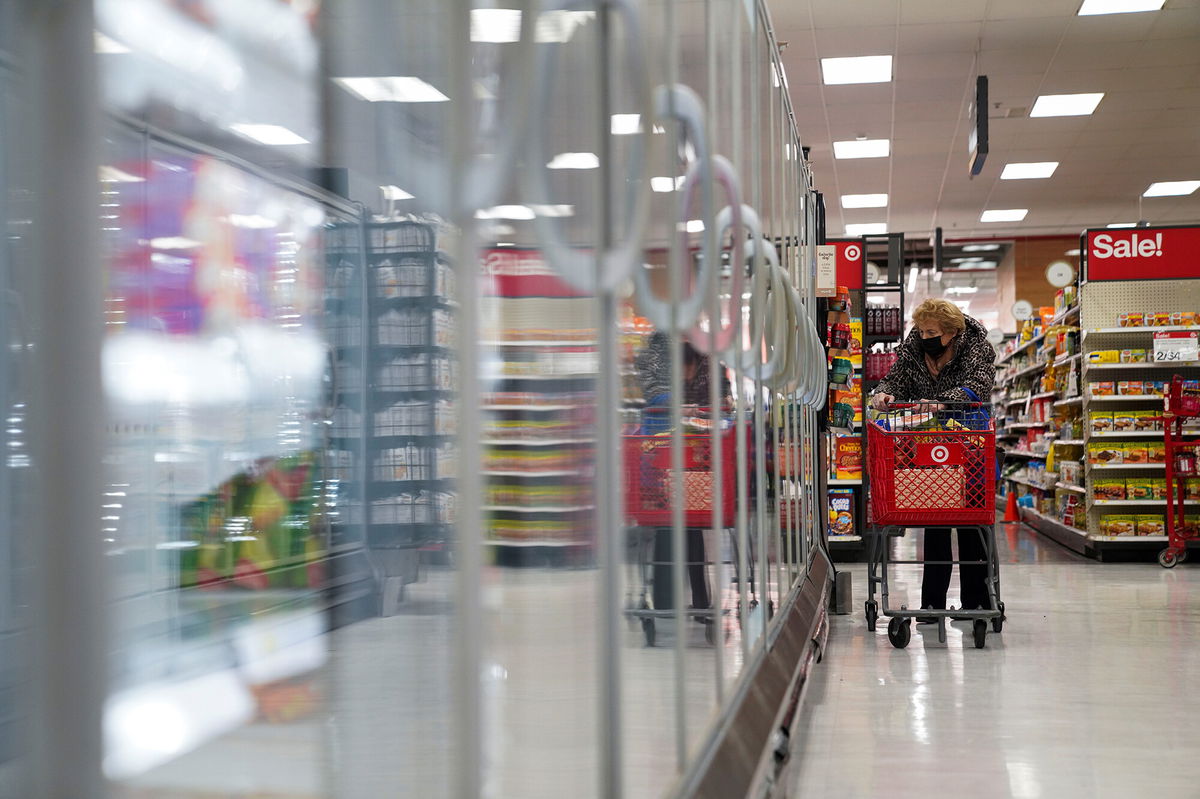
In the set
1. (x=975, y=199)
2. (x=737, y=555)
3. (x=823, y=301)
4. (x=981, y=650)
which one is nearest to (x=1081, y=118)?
(x=975, y=199)

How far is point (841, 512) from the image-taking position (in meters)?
8.10

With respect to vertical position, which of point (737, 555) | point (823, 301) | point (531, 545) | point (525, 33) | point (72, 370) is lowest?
point (737, 555)

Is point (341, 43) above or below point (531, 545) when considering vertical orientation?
above

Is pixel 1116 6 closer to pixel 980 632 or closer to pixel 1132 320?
pixel 1132 320

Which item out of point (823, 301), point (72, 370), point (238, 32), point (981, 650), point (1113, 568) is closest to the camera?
point (72, 370)

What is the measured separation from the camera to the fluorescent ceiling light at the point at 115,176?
512 mm

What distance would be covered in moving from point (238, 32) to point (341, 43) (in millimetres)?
75

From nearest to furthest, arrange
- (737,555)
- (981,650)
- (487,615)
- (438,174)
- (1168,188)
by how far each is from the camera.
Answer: (438,174), (487,615), (737,555), (981,650), (1168,188)

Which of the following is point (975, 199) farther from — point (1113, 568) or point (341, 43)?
point (341, 43)

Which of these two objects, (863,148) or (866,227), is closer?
(863,148)

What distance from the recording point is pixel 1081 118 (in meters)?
11.0

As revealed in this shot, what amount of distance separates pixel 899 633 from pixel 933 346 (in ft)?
4.74

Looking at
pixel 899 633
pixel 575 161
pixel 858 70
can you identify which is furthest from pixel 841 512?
pixel 575 161

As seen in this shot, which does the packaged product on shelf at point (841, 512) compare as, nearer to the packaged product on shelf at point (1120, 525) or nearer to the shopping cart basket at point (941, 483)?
the packaged product on shelf at point (1120, 525)
